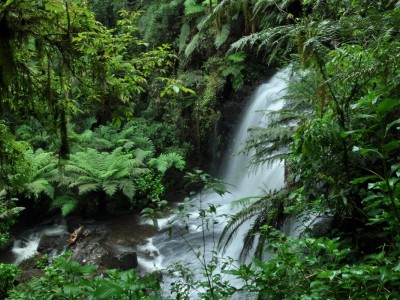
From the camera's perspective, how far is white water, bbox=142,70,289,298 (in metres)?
6.24

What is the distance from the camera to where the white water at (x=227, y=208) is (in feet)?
20.5

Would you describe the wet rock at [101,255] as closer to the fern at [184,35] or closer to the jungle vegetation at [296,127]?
the jungle vegetation at [296,127]

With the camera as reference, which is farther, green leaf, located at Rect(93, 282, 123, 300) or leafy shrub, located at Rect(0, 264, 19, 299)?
leafy shrub, located at Rect(0, 264, 19, 299)

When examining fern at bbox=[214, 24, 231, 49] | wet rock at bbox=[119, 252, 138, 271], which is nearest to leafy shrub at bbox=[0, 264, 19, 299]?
wet rock at bbox=[119, 252, 138, 271]

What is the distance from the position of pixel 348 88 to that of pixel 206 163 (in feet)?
24.1

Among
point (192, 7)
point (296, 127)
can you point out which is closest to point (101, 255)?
point (296, 127)

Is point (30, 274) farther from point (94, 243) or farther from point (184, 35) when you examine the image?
point (184, 35)

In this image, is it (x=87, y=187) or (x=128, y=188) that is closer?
(x=87, y=187)

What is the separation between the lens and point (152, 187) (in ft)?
29.2

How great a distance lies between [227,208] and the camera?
783 centimetres

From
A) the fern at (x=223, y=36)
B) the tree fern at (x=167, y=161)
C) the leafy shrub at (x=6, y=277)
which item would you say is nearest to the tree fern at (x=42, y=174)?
the tree fern at (x=167, y=161)

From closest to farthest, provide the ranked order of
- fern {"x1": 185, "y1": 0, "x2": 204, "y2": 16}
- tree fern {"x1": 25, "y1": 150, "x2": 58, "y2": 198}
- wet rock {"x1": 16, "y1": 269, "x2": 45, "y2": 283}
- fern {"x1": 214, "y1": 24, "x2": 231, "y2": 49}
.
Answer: wet rock {"x1": 16, "y1": 269, "x2": 45, "y2": 283}, tree fern {"x1": 25, "y1": 150, "x2": 58, "y2": 198}, fern {"x1": 214, "y1": 24, "x2": 231, "y2": 49}, fern {"x1": 185, "y1": 0, "x2": 204, "y2": 16}

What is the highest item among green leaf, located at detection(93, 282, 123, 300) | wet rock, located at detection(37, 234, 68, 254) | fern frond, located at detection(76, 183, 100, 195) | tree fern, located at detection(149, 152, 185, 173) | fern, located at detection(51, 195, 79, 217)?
green leaf, located at detection(93, 282, 123, 300)

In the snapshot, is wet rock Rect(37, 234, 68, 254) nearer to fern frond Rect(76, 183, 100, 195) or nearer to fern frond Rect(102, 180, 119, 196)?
fern frond Rect(76, 183, 100, 195)
